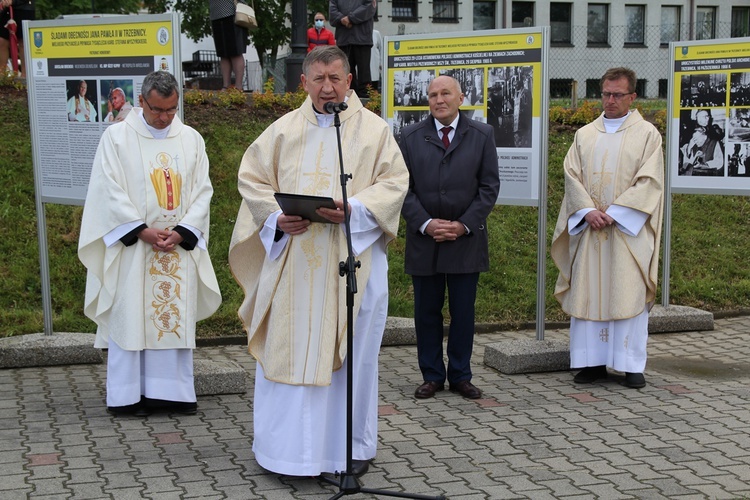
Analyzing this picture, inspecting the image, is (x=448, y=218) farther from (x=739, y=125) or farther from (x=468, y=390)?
(x=739, y=125)

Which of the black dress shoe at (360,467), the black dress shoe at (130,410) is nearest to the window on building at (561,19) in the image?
the black dress shoe at (130,410)

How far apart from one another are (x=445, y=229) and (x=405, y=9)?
105 feet

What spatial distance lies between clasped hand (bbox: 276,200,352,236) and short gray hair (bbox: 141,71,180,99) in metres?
1.70

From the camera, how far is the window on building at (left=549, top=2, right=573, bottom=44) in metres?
39.0

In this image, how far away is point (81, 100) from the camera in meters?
7.78

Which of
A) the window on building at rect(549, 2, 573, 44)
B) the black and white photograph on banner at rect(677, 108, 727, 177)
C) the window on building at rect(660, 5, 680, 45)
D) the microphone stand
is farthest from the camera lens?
the window on building at rect(660, 5, 680, 45)

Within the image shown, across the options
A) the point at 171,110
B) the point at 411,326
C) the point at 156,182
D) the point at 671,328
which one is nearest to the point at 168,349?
the point at 156,182

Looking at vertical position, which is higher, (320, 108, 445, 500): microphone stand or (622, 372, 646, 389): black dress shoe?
(320, 108, 445, 500): microphone stand

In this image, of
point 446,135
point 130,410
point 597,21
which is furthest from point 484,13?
point 130,410

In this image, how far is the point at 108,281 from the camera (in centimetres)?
682

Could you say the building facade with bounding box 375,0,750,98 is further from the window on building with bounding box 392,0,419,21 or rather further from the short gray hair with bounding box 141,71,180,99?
the short gray hair with bounding box 141,71,180,99

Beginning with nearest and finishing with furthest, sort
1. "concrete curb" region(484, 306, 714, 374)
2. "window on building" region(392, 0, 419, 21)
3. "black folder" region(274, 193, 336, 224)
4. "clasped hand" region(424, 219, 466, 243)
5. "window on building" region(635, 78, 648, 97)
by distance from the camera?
"black folder" region(274, 193, 336, 224), "clasped hand" region(424, 219, 466, 243), "concrete curb" region(484, 306, 714, 374), "window on building" region(635, 78, 648, 97), "window on building" region(392, 0, 419, 21)

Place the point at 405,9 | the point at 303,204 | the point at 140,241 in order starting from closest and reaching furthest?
1. the point at 303,204
2. the point at 140,241
3. the point at 405,9

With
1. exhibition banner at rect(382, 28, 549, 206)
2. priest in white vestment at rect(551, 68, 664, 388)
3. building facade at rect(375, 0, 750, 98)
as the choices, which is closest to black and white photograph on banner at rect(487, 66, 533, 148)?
exhibition banner at rect(382, 28, 549, 206)
